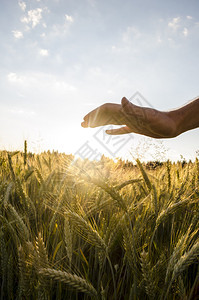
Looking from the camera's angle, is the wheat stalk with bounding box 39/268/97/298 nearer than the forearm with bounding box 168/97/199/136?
Yes

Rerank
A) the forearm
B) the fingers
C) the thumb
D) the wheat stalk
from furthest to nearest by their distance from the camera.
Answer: the fingers, the forearm, the thumb, the wheat stalk

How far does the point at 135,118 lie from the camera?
1413 millimetres


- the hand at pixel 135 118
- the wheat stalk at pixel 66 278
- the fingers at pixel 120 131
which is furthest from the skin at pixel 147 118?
the wheat stalk at pixel 66 278

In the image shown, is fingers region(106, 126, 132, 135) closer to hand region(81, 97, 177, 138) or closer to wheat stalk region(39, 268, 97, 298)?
hand region(81, 97, 177, 138)

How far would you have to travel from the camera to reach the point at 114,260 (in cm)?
88

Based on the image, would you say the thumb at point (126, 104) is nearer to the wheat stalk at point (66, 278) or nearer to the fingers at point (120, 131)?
the fingers at point (120, 131)

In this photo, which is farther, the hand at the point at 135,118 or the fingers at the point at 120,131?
the fingers at the point at 120,131

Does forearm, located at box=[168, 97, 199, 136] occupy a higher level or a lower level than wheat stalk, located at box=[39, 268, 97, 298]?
higher

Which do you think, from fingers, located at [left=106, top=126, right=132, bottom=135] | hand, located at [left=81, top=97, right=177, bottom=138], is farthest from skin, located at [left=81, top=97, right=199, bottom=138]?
fingers, located at [left=106, top=126, right=132, bottom=135]

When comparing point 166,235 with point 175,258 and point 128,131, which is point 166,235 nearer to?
point 175,258

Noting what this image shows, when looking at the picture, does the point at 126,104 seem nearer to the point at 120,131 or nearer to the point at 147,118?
the point at 147,118

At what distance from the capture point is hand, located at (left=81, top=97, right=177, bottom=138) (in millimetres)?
1357

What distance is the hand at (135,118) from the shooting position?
→ 4.45 feet

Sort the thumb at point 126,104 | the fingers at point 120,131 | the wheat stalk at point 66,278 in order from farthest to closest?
the fingers at point 120,131 → the thumb at point 126,104 → the wheat stalk at point 66,278
